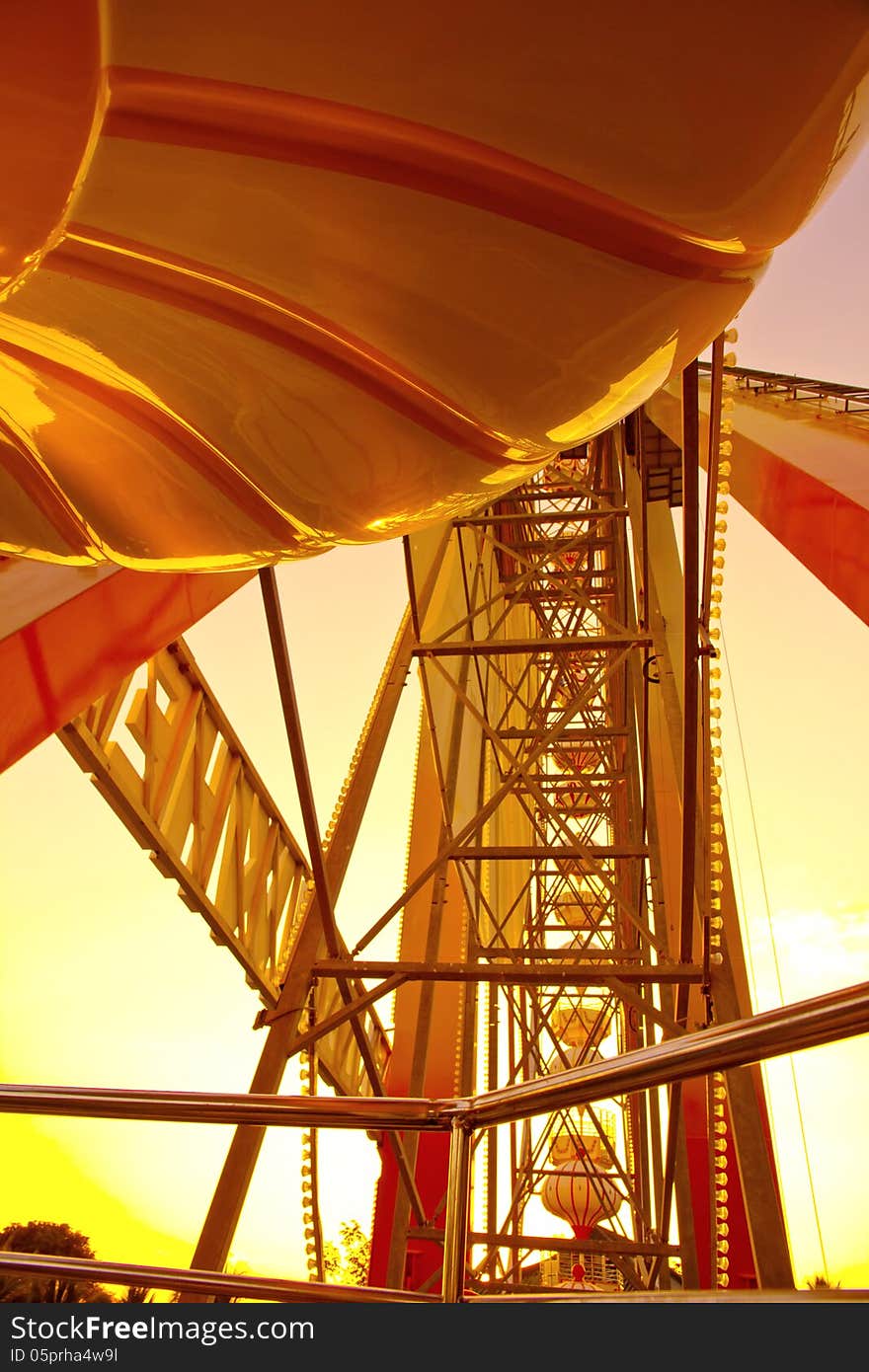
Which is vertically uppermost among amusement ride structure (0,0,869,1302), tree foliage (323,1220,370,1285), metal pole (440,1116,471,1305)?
tree foliage (323,1220,370,1285)

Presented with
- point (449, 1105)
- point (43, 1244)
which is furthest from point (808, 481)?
point (43, 1244)

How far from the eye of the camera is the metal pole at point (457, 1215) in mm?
1569

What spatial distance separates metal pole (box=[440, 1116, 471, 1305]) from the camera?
1569 mm

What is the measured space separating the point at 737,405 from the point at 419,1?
6.72 m

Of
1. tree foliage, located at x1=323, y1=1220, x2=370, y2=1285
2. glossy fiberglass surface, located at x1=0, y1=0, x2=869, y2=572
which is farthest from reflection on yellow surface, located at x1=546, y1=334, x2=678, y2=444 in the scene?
tree foliage, located at x1=323, y1=1220, x2=370, y2=1285

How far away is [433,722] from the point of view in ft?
18.4

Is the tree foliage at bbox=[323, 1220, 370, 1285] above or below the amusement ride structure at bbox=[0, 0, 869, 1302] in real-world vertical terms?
above

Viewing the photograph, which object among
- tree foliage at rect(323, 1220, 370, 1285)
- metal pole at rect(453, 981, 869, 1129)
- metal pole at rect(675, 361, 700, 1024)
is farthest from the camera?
tree foliage at rect(323, 1220, 370, 1285)

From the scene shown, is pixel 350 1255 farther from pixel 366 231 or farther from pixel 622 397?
pixel 366 231

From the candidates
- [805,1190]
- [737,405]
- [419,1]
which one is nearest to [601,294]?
[419,1]

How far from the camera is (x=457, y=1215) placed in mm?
1583

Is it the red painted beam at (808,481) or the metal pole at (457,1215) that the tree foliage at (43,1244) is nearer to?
the red painted beam at (808,481)

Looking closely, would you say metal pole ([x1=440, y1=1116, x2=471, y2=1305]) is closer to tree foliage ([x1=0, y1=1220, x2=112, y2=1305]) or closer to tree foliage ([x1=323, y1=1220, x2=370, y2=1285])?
tree foliage ([x1=0, y1=1220, x2=112, y2=1305])

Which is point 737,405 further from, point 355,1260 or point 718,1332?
point 355,1260
